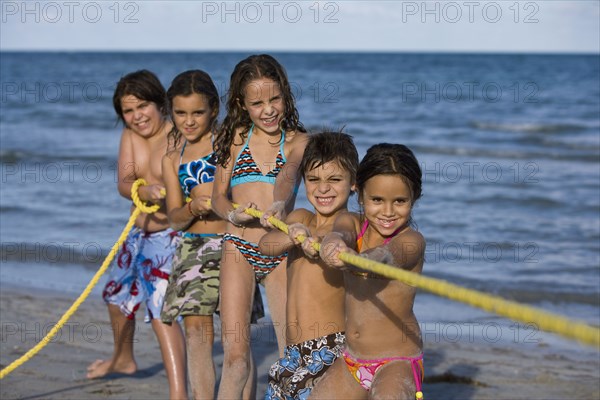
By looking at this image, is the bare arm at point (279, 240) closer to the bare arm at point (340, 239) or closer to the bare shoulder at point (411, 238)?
the bare arm at point (340, 239)

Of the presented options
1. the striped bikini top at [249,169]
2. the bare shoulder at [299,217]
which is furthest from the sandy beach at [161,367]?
the bare shoulder at [299,217]

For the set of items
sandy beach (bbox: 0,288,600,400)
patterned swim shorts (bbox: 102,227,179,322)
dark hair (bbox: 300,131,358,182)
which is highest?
dark hair (bbox: 300,131,358,182)

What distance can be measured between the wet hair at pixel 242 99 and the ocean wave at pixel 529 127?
14982mm

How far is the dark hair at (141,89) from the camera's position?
521 cm

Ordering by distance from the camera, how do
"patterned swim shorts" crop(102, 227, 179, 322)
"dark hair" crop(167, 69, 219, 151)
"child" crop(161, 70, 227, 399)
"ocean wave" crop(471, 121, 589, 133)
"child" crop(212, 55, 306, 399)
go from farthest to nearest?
1. "ocean wave" crop(471, 121, 589, 133)
2. "patterned swim shorts" crop(102, 227, 179, 322)
3. "dark hair" crop(167, 69, 219, 151)
4. "child" crop(161, 70, 227, 399)
5. "child" crop(212, 55, 306, 399)

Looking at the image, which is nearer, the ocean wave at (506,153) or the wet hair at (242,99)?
the wet hair at (242,99)

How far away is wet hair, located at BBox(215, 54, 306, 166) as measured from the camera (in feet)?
14.0

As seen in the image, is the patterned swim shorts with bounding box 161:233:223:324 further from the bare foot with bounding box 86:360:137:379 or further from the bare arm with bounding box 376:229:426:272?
the bare arm with bounding box 376:229:426:272

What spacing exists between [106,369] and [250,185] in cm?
193

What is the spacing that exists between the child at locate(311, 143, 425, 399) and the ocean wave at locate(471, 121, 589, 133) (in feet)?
51.5

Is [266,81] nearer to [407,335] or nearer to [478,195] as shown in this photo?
[407,335]

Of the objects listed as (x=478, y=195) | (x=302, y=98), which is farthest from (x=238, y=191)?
(x=302, y=98)

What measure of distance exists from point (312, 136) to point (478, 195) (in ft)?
25.0

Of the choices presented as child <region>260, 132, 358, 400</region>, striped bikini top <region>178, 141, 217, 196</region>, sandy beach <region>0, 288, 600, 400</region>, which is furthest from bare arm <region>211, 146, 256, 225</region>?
sandy beach <region>0, 288, 600, 400</region>
